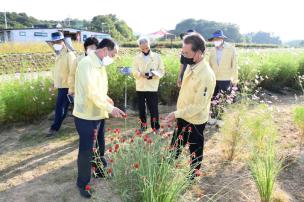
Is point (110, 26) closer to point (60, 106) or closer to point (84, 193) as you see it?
point (60, 106)

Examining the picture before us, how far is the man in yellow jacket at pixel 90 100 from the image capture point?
9.65 ft

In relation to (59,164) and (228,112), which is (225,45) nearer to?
(228,112)

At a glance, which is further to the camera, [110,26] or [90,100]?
A: [110,26]

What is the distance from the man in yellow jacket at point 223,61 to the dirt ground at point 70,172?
2.77 feet

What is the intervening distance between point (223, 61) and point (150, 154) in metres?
3.32

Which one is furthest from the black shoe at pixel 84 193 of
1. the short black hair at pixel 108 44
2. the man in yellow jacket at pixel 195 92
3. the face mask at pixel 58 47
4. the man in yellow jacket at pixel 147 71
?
the face mask at pixel 58 47

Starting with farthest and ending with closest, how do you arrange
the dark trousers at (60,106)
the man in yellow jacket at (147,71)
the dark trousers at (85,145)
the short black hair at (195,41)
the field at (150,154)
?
the dark trousers at (60,106) < the man in yellow jacket at (147,71) < the dark trousers at (85,145) < the short black hair at (195,41) < the field at (150,154)

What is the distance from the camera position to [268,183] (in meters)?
2.96

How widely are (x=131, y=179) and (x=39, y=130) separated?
3743mm

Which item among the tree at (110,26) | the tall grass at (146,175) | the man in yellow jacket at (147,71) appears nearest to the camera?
the tall grass at (146,175)

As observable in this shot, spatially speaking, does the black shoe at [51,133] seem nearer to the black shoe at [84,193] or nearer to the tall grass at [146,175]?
the black shoe at [84,193]

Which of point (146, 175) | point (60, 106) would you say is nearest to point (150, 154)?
point (146, 175)

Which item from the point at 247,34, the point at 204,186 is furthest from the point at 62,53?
the point at 247,34

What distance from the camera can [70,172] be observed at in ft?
13.0
